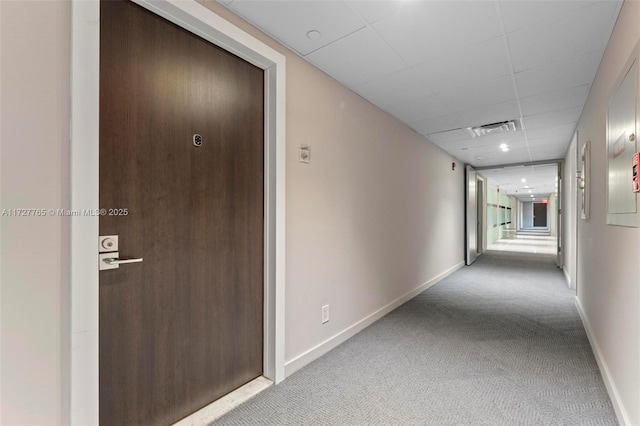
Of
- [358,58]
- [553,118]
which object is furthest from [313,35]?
[553,118]

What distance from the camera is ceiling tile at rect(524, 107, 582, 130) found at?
3492mm

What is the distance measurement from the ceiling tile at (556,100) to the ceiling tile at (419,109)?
2.77 ft

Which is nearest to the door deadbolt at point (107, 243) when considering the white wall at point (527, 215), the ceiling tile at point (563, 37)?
the ceiling tile at point (563, 37)

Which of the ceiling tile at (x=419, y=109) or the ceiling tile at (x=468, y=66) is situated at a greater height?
the ceiling tile at (x=419, y=109)

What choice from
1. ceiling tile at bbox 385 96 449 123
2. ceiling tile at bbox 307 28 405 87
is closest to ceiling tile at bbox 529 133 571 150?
ceiling tile at bbox 385 96 449 123

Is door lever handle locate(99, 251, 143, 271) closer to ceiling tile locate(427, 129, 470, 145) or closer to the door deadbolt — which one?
the door deadbolt

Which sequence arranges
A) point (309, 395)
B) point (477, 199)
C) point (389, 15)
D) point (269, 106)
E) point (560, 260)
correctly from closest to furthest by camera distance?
point (389, 15) < point (309, 395) < point (269, 106) < point (560, 260) < point (477, 199)

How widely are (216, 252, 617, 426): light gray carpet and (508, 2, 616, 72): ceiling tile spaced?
8.01 feet

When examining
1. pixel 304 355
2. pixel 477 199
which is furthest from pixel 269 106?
pixel 477 199

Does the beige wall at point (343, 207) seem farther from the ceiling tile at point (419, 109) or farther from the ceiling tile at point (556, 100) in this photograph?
the ceiling tile at point (556, 100)

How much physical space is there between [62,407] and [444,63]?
3.17 m

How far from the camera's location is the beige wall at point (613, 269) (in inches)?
60.6

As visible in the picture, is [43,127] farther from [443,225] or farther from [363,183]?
[443,225]

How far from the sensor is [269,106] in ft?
6.91
